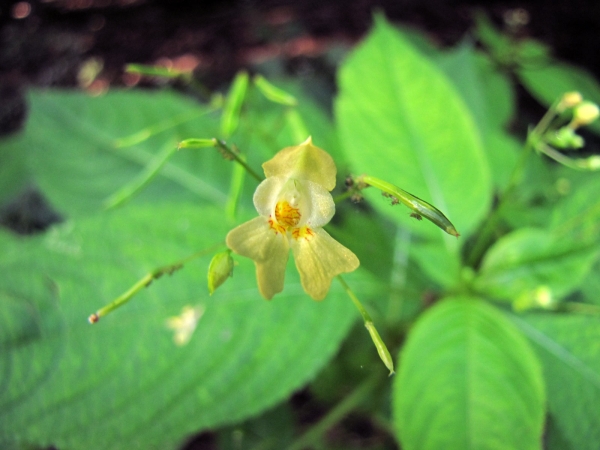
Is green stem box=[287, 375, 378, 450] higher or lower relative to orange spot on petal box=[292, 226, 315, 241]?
lower

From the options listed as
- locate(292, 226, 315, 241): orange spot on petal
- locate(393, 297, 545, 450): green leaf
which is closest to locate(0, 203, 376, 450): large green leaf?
locate(393, 297, 545, 450): green leaf

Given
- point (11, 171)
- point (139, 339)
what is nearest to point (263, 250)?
point (139, 339)

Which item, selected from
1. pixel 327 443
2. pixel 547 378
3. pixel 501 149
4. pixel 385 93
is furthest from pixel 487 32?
pixel 327 443

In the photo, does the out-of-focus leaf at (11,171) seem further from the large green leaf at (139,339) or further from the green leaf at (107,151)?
the large green leaf at (139,339)

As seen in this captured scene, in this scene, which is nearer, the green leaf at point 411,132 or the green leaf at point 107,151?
the green leaf at point 411,132

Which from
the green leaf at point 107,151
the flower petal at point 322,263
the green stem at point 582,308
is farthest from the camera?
the green leaf at point 107,151

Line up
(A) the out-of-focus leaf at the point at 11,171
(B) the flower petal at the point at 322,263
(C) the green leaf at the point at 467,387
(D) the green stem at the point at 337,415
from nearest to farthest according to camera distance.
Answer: (B) the flower petal at the point at 322,263
(C) the green leaf at the point at 467,387
(D) the green stem at the point at 337,415
(A) the out-of-focus leaf at the point at 11,171

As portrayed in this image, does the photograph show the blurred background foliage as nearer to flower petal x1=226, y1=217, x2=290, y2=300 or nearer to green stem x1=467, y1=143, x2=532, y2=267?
green stem x1=467, y1=143, x2=532, y2=267

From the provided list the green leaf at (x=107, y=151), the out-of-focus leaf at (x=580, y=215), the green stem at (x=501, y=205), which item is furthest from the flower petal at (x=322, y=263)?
the green leaf at (x=107, y=151)
